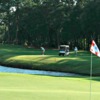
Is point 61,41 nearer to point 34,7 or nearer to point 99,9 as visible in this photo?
point 34,7

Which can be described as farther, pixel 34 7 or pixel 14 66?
pixel 34 7

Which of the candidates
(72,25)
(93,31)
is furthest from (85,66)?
(72,25)

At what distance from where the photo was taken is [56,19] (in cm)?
9000

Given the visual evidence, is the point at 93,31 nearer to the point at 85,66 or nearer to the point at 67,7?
the point at 67,7

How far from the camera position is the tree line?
78188 millimetres

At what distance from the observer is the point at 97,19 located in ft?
245

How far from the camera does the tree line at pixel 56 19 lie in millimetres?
78188

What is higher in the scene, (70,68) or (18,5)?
(18,5)

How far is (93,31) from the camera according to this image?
3145 inches

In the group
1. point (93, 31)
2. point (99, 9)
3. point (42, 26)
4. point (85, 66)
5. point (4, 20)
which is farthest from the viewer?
point (4, 20)

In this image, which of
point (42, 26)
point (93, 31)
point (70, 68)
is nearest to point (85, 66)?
point (70, 68)

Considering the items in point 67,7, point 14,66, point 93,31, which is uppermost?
point 67,7

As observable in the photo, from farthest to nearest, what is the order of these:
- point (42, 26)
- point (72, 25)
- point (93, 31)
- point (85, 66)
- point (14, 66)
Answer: point (42, 26) < point (72, 25) < point (93, 31) < point (14, 66) < point (85, 66)

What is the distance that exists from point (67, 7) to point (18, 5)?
16.4m
